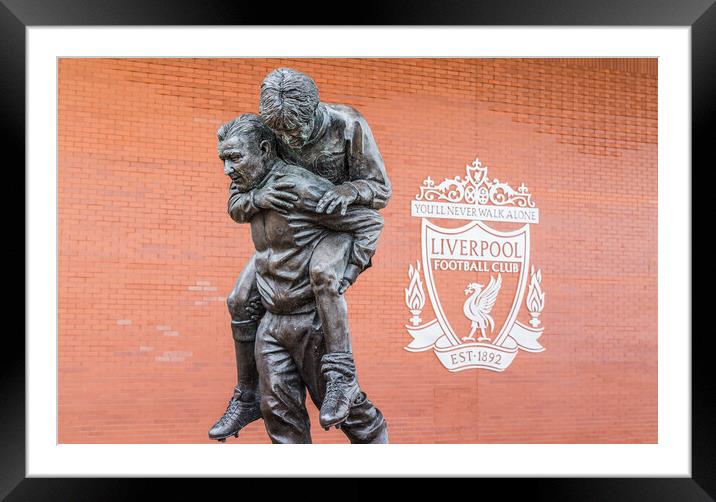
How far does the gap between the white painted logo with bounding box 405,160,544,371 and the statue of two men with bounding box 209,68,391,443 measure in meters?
5.47

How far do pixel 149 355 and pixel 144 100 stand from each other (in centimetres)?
248

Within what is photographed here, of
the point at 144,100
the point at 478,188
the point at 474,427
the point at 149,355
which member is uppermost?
the point at 144,100

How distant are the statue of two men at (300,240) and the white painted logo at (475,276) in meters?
5.47

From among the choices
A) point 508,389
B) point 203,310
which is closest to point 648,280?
point 508,389

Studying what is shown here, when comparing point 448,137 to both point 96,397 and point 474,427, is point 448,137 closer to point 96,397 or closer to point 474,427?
point 474,427

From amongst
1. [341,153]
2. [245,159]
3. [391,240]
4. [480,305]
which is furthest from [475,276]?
[245,159]

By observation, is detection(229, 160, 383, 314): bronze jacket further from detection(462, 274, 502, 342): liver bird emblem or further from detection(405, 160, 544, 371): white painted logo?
detection(462, 274, 502, 342): liver bird emblem

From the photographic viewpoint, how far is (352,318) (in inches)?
346

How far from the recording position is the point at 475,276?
9.23m

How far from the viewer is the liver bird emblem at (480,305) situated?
9.15 metres

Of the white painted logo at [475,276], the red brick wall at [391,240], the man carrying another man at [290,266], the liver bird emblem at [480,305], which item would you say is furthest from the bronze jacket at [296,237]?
the liver bird emblem at [480,305]

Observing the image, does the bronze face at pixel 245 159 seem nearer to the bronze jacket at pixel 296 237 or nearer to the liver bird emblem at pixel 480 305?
the bronze jacket at pixel 296 237

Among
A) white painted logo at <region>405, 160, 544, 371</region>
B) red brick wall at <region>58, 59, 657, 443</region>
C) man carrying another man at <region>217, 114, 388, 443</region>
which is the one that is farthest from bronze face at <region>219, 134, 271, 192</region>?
white painted logo at <region>405, 160, 544, 371</region>

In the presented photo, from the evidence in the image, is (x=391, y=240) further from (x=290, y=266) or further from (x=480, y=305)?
(x=290, y=266)
